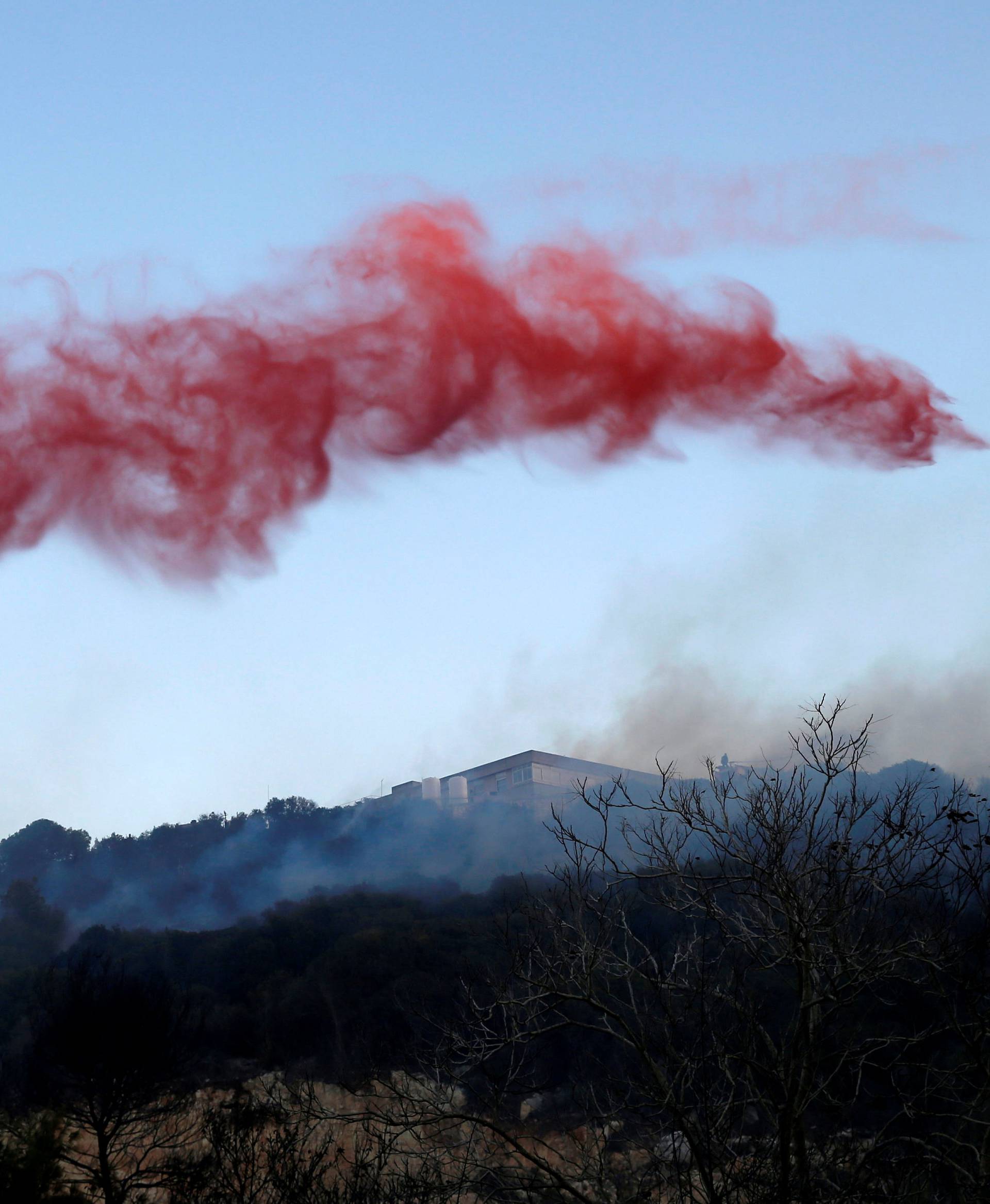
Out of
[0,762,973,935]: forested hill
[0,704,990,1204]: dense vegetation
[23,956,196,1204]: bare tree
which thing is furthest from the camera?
[0,762,973,935]: forested hill

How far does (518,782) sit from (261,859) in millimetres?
21601

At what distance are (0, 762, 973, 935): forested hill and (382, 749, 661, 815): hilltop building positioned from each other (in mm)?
1094

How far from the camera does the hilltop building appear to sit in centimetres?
8325

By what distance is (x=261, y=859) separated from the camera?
8719 centimetres

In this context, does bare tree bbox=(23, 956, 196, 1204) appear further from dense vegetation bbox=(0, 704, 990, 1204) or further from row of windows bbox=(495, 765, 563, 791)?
row of windows bbox=(495, 765, 563, 791)

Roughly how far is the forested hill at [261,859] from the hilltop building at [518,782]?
3.59 feet

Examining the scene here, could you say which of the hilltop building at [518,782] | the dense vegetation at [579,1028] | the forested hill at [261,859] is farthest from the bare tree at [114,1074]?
the hilltop building at [518,782]

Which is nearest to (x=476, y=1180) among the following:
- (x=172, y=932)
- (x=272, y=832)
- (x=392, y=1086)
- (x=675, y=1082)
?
(x=392, y=1086)

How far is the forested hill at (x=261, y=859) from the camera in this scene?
75500 mm

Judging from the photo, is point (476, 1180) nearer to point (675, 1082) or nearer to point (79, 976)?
point (675, 1082)

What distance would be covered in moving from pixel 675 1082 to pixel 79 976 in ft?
90.2

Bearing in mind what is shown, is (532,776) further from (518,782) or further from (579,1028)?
(579,1028)

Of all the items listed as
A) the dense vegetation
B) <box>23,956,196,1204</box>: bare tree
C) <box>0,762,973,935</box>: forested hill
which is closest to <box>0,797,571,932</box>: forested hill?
<box>0,762,973,935</box>: forested hill

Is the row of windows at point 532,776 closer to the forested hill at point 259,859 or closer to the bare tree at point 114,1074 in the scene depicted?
the forested hill at point 259,859
